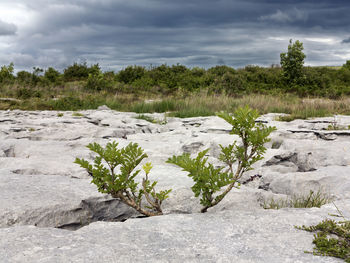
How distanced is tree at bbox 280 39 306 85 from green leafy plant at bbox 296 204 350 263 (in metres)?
26.3

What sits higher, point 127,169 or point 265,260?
point 127,169

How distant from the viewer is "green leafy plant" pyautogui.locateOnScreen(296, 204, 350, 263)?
1.35 metres

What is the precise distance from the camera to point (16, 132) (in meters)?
5.72

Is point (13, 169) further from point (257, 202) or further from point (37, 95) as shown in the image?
point (37, 95)

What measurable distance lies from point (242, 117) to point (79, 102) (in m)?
12.8

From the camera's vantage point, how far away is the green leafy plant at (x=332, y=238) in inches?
53.2

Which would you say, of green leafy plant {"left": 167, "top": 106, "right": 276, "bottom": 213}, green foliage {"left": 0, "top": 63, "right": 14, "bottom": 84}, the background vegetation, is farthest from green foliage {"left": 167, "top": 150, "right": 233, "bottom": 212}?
green foliage {"left": 0, "top": 63, "right": 14, "bottom": 84}

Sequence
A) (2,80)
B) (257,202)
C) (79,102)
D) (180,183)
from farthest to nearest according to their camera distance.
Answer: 1. (2,80)
2. (79,102)
3. (180,183)
4. (257,202)

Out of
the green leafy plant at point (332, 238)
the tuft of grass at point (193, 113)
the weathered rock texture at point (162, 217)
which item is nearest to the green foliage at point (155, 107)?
the tuft of grass at point (193, 113)

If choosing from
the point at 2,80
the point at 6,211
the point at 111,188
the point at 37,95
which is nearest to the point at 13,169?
the point at 6,211

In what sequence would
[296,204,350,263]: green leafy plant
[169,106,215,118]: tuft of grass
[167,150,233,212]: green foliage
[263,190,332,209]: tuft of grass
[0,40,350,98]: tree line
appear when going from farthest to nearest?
[0,40,350,98]: tree line
[169,106,215,118]: tuft of grass
[263,190,332,209]: tuft of grass
[167,150,233,212]: green foliage
[296,204,350,263]: green leafy plant

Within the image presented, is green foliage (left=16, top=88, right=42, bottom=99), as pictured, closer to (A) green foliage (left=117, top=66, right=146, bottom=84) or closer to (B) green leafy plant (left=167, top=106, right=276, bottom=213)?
(A) green foliage (left=117, top=66, right=146, bottom=84)

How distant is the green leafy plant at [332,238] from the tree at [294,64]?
86.2 ft

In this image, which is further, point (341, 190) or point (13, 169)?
point (13, 169)
